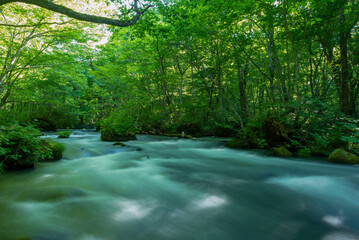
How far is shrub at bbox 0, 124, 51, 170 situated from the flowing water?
35cm

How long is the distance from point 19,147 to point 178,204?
3.27 m

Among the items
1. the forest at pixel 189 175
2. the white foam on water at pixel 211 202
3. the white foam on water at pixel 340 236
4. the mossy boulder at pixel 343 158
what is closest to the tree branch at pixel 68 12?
the forest at pixel 189 175

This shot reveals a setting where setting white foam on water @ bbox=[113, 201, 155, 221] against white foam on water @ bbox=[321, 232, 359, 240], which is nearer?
white foam on water @ bbox=[321, 232, 359, 240]

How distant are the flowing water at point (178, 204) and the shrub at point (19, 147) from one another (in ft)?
1.15

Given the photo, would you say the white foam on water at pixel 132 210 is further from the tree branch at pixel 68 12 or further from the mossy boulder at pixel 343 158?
the mossy boulder at pixel 343 158

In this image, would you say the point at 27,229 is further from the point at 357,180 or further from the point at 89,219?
the point at 357,180

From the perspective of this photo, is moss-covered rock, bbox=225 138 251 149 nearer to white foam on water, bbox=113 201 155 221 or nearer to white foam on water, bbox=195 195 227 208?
white foam on water, bbox=195 195 227 208

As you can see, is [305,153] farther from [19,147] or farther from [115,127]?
[115,127]

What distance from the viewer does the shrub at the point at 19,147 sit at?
137 inches

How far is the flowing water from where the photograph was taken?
1851 mm

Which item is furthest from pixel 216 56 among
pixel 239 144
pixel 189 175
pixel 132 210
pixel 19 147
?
pixel 132 210

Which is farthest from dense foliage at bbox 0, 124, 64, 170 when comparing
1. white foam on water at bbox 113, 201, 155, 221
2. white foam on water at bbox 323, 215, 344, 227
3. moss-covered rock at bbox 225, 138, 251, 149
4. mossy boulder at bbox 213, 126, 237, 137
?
mossy boulder at bbox 213, 126, 237, 137

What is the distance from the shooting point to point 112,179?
3.60 meters

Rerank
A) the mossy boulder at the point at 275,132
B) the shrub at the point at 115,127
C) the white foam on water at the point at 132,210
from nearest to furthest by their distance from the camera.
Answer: the white foam on water at the point at 132,210 < the mossy boulder at the point at 275,132 < the shrub at the point at 115,127
